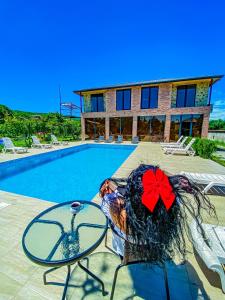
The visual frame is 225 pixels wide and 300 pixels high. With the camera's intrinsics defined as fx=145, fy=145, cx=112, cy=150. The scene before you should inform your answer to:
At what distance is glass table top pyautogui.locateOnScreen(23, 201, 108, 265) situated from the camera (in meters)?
1.30

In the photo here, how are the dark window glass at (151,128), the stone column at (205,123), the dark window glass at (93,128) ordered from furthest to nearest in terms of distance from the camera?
the dark window glass at (93,128) → the dark window glass at (151,128) → the stone column at (205,123)

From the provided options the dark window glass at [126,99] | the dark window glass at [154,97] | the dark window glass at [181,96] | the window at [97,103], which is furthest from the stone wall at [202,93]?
the window at [97,103]

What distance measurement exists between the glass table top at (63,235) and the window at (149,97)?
16148mm

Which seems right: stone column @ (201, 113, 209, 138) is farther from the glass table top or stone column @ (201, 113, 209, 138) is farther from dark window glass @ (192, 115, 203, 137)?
the glass table top

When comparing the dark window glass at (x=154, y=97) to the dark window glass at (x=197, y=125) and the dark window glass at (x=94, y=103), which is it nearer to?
the dark window glass at (x=197, y=125)

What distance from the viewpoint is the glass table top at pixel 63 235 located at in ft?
4.27

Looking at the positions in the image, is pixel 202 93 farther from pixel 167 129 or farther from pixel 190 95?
pixel 167 129

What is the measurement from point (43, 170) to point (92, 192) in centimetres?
390

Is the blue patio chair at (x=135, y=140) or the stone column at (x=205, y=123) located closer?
A: the stone column at (x=205, y=123)

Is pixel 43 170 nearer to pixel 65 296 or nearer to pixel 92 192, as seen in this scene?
pixel 92 192

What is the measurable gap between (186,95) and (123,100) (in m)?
6.82

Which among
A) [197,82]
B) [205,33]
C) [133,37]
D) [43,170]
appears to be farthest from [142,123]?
[43,170]

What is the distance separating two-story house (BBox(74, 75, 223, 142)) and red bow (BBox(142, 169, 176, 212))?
16.2 meters

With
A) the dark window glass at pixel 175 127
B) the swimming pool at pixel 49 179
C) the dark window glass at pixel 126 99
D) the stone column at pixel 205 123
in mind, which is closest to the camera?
the swimming pool at pixel 49 179
